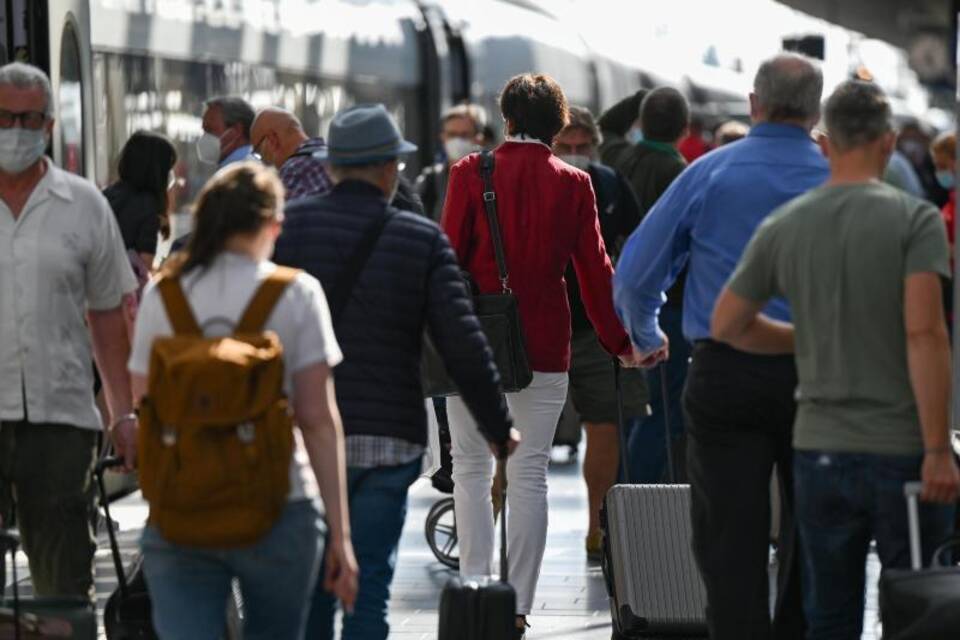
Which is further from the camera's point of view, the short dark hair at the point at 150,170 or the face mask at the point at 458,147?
the face mask at the point at 458,147

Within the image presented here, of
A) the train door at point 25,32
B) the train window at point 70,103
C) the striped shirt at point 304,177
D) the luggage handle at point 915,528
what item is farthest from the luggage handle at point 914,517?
the train window at point 70,103

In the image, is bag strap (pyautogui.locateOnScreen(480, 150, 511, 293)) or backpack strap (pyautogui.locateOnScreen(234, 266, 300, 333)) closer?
backpack strap (pyautogui.locateOnScreen(234, 266, 300, 333))

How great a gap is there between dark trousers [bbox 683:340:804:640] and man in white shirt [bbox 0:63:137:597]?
1.47 m

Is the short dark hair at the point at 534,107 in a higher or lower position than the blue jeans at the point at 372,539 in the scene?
higher

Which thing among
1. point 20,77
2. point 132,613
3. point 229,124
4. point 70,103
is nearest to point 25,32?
point 70,103

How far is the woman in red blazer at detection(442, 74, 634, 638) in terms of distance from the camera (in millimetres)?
8102

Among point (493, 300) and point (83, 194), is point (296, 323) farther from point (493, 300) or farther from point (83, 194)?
point (493, 300)

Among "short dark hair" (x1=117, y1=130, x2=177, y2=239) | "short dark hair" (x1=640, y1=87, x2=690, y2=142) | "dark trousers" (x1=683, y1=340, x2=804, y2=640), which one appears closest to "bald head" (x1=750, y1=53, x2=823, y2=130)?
"dark trousers" (x1=683, y1=340, x2=804, y2=640)

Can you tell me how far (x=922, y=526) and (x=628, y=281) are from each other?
1330mm

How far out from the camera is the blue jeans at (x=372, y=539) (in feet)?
20.1

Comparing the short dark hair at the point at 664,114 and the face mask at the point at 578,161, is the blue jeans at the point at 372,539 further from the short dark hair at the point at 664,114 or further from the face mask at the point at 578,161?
the short dark hair at the point at 664,114

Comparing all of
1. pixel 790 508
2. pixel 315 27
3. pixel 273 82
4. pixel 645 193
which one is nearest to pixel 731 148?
pixel 790 508

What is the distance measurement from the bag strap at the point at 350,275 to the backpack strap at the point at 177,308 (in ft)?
2.83

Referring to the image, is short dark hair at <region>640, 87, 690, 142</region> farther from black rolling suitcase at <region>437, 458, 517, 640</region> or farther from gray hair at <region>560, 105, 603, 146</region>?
black rolling suitcase at <region>437, 458, 517, 640</region>
